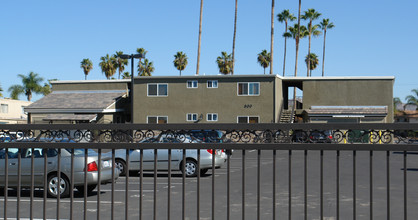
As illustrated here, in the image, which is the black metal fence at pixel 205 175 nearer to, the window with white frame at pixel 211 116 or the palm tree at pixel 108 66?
the window with white frame at pixel 211 116

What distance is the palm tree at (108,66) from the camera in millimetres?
83188

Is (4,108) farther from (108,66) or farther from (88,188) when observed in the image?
(88,188)

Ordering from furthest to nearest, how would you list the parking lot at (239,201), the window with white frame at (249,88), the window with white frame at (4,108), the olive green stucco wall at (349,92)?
the window with white frame at (4,108) → the window with white frame at (249,88) → the olive green stucco wall at (349,92) → the parking lot at (239,201)

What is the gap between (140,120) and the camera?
4822 centimetres

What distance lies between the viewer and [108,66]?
83.4m

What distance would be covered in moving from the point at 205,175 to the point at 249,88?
88.5ft

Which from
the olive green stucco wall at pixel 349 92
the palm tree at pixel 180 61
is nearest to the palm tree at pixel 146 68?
the palm tree at pixel 180 61

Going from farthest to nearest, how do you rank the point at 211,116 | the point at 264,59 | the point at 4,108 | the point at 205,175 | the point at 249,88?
1. the point at 264,59
2. the point at 4,108
3. the point at 211,116
4. the point at 249,88
5. the point at 205,175

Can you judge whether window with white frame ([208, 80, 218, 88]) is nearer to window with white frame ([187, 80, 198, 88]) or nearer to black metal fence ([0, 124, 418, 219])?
window with white frame ([187, 80, 198, 88])

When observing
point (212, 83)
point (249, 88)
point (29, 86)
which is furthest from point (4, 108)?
point (249, 88)

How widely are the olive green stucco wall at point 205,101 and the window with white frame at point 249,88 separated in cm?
28

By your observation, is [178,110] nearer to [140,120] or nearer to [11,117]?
[140,120]

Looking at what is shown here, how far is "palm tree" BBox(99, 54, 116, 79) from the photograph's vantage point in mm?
83188

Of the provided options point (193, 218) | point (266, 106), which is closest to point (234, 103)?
point (266, 106)
